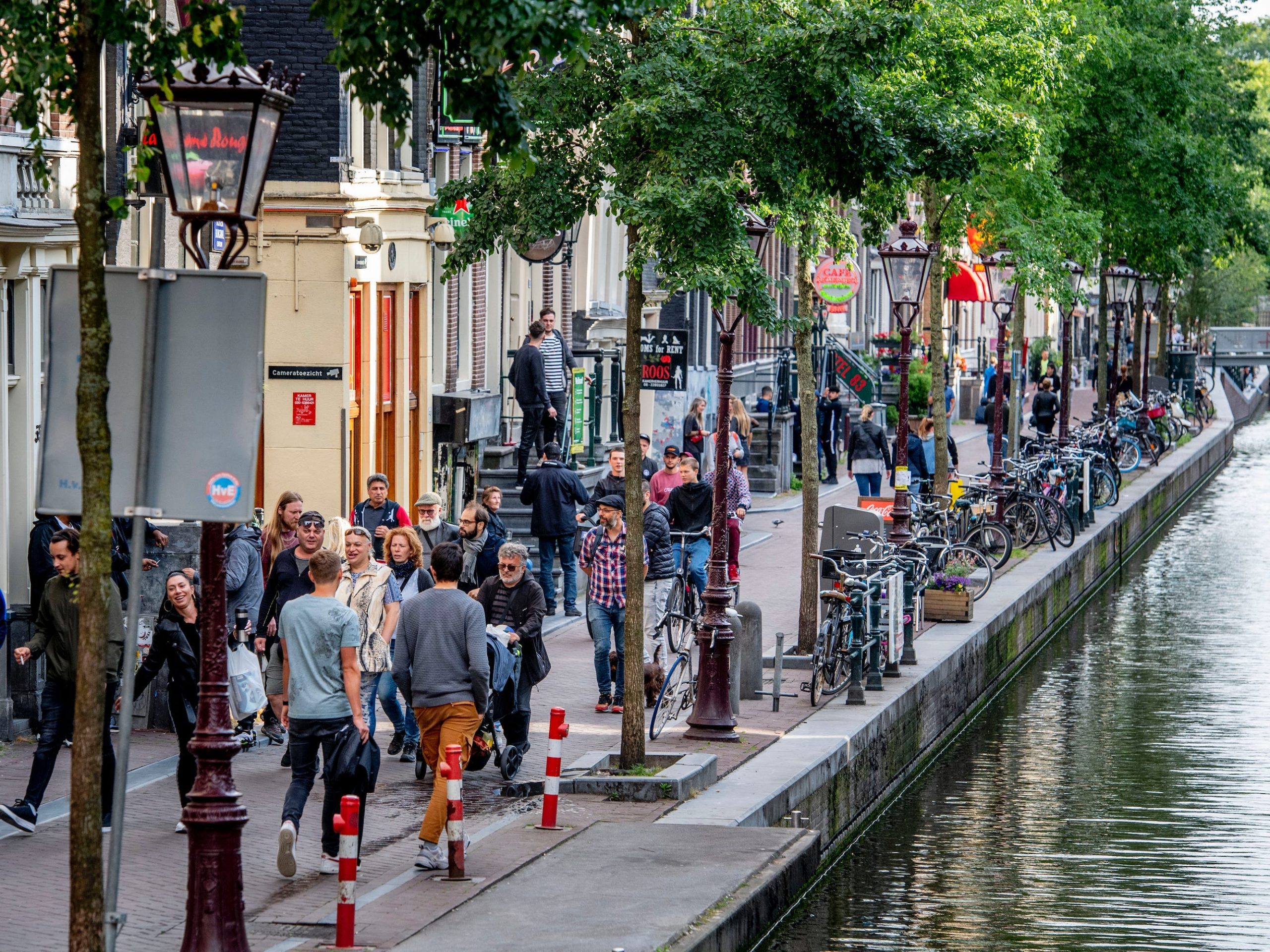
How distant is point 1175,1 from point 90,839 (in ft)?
120

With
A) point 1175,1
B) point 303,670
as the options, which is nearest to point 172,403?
point 303,670

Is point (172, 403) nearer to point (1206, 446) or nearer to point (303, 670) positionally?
point (303, 670)

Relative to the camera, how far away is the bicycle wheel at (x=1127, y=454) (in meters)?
41.2

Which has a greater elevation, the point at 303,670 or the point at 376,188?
the point at 376,188

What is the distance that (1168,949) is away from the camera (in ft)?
39.9

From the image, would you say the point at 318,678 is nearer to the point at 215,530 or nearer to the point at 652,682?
the point at 215,530

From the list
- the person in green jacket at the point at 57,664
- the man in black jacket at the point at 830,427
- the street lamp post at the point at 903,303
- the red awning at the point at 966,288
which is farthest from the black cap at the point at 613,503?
the red awning at the point at 966,288

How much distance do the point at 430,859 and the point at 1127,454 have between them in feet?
106

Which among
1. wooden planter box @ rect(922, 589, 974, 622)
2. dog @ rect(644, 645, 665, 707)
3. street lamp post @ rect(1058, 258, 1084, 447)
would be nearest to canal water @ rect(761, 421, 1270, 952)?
wooden planter box @ rect(922, 589, 974, 622)

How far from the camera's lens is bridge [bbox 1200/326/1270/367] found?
77.0 meters

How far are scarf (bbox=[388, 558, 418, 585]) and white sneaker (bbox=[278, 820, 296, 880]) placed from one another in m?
3.84

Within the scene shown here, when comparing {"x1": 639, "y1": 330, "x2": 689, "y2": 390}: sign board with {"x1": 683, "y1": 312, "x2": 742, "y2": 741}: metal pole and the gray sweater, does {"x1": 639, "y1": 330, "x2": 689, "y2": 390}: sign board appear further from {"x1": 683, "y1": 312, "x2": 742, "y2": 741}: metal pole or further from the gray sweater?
the gray sweater

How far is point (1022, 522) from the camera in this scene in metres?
29.0

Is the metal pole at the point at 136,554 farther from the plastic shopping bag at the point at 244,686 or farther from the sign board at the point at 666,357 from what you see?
the sign board at the point at 666,357
